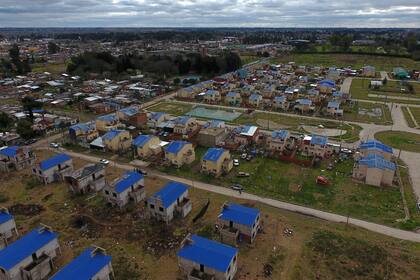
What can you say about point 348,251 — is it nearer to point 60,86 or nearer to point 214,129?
point 214,129

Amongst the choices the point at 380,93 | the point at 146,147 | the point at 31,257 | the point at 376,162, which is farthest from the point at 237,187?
the point at 380,93

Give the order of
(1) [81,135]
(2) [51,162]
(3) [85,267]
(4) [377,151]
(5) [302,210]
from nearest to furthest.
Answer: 1. (3) [85,267]
2. (5) [302,210]
3. (2) [51,162]
4. (4) [377,151]
5. (1) [81,135]

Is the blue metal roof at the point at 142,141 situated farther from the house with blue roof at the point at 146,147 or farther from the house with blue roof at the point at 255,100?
the house with blue roof at the point at 255,100

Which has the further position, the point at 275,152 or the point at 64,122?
the point at 64,122

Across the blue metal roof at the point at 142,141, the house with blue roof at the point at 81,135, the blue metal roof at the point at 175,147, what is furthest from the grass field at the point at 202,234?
the house with blue roof at the point at 81,135

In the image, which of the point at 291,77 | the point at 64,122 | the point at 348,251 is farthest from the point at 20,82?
the point at 348,251

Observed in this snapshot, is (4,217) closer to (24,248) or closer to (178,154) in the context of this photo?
(24,248)
